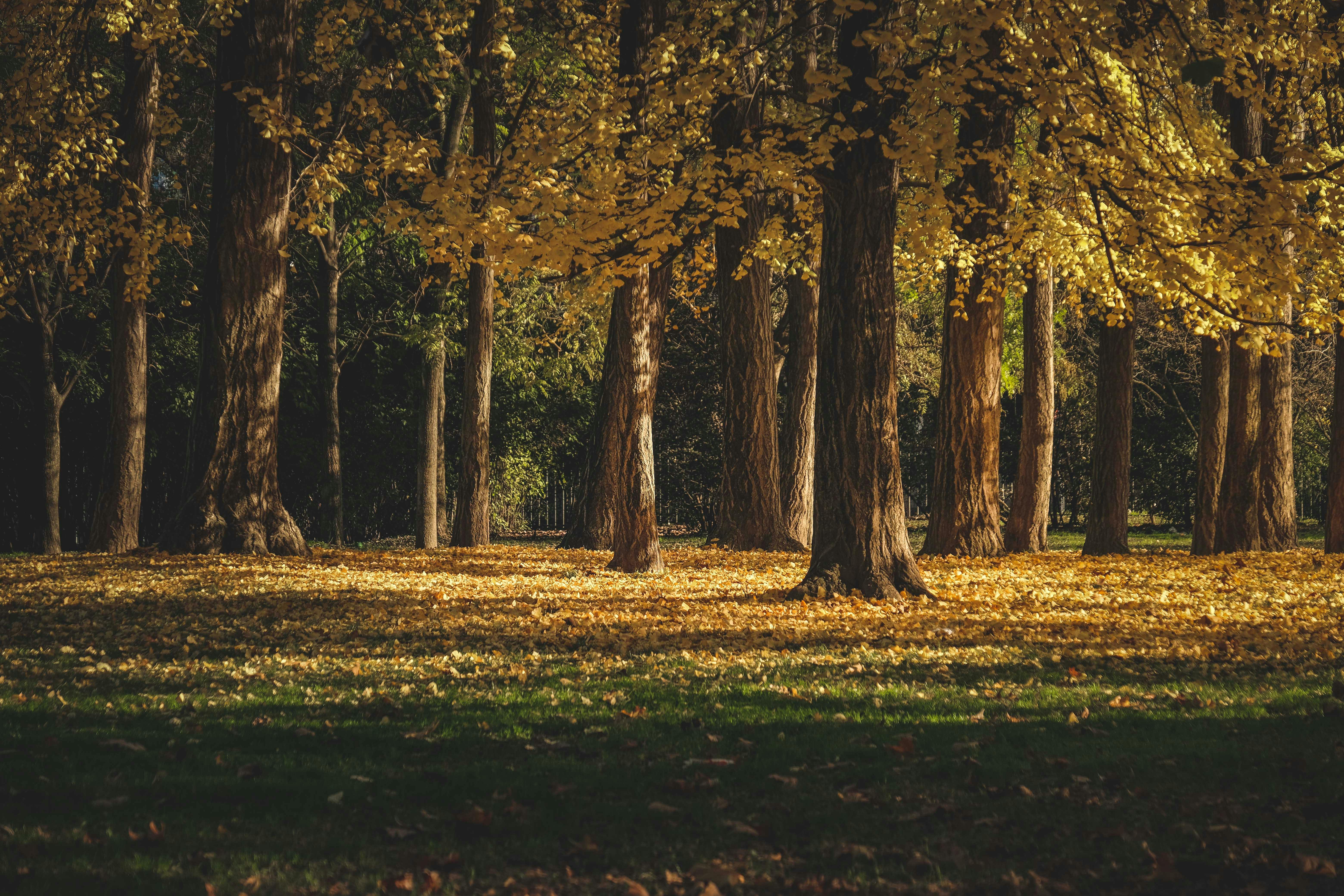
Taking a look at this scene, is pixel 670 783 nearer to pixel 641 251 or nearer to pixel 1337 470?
pixel 641 251

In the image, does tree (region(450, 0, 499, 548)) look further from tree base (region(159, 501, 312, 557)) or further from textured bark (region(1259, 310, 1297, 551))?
textured bark (region(1259, 310, 1297, 551))

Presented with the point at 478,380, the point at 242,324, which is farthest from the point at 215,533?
the point at 478,380

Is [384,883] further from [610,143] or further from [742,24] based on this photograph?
[742,24]

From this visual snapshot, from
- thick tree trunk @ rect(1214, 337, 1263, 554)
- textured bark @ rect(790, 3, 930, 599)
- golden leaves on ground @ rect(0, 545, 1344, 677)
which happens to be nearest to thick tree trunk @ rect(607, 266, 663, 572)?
golden leaves on ground @ rect(0, 545, 1344, 677)

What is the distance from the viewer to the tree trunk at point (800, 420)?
15.6 metres

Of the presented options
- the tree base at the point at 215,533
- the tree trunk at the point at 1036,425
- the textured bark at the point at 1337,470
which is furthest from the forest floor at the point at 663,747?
the tree trunk at the point at 1036,425

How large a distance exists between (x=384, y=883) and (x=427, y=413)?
1485 centimetres

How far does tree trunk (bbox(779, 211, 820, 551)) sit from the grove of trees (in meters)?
0.08

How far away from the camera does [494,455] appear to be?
2219 centimetres

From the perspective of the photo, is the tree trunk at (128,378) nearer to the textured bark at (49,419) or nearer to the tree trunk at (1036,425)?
the textured bark at (49,419)

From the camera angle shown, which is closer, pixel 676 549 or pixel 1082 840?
pixel 1082 840

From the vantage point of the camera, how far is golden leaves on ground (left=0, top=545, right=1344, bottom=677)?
22.9ft

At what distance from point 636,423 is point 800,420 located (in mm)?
4922

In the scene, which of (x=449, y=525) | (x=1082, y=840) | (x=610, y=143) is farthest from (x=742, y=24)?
(x=449, y=525)
